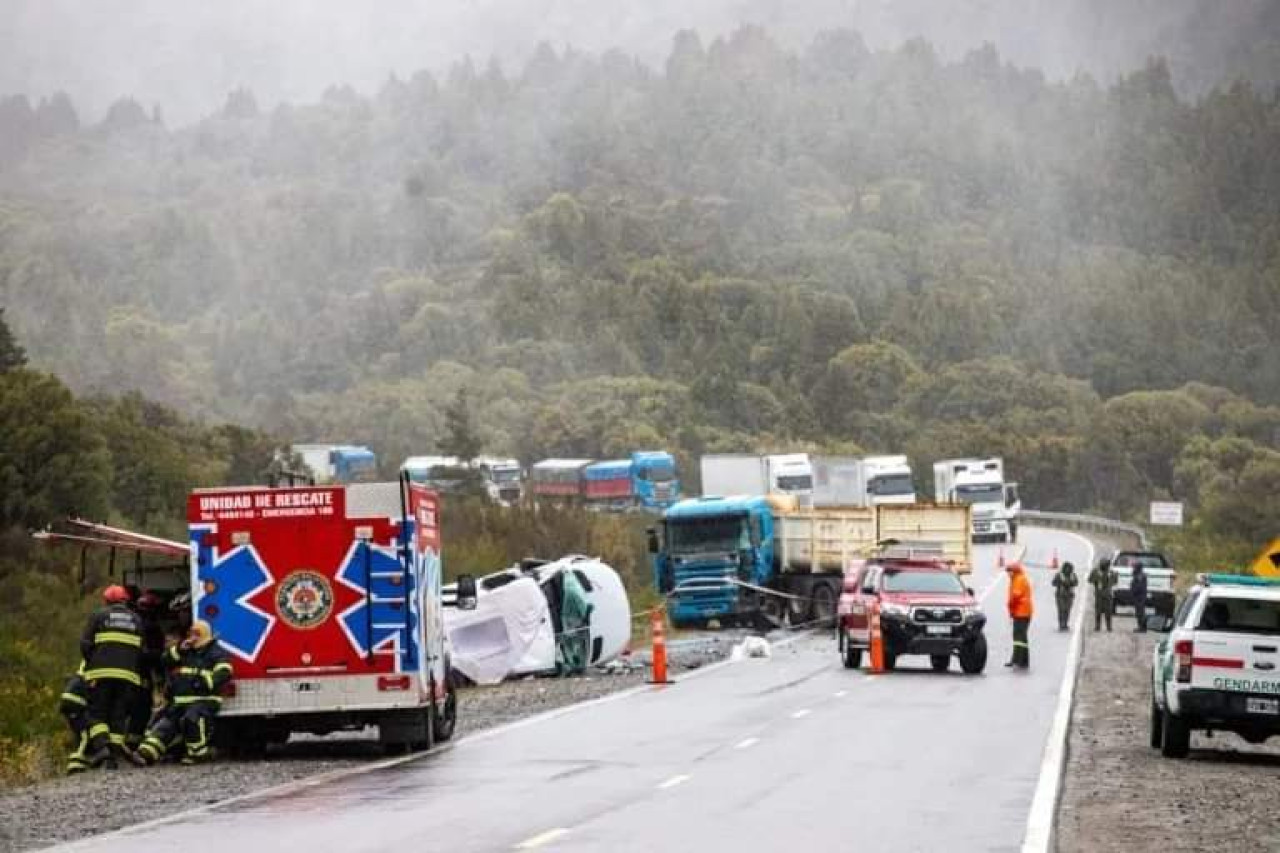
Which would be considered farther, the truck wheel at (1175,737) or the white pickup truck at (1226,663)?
the truck wheel at (1175,737)

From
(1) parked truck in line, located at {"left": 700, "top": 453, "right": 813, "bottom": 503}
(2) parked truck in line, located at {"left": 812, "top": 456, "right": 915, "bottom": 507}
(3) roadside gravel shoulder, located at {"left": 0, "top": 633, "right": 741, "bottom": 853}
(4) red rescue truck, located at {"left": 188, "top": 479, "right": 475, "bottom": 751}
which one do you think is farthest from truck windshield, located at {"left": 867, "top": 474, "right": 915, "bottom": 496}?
(4) red rescue truck, located at {"left": 188, "top": 479, "right": 475, "bottom": 751}

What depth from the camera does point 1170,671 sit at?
23.4 meters

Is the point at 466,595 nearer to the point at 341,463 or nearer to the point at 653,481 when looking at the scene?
the point at 653,481

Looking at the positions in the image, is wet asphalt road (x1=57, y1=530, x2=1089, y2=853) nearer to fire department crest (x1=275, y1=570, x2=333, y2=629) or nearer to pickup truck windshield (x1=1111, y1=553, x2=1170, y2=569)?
fire department crest (x1=275, y1=570, x2=333, y2=629)

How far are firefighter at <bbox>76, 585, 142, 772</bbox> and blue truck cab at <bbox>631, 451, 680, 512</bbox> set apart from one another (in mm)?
88463

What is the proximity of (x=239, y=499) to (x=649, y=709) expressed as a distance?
8.80 m

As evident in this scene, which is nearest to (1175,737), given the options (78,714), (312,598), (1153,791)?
(1153,791)

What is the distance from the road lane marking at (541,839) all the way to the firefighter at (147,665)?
8.94 m

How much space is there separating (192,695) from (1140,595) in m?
35.2

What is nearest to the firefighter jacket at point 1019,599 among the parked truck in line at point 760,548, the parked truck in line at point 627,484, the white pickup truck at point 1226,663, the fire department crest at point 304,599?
the parked truck in line at point 760,548

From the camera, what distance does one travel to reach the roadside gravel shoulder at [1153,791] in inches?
650

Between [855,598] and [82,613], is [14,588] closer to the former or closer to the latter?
[82,613]

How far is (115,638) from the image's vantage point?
76.5 ft

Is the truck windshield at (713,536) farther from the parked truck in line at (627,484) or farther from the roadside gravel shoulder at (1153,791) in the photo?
the parked truck in line at (627,484)
